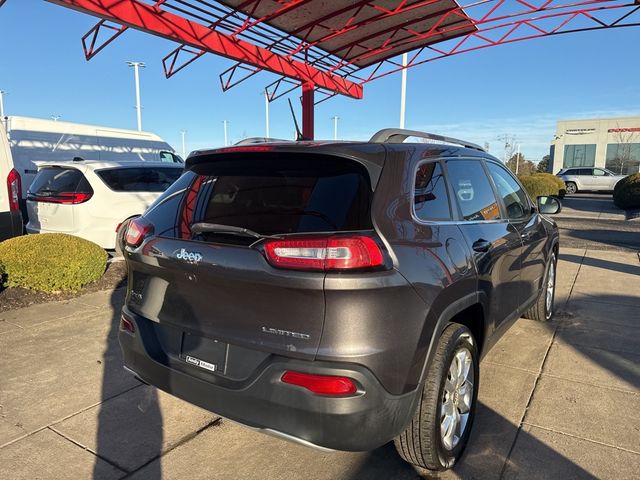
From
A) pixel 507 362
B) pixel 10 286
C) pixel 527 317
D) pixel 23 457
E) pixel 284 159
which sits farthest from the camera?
pixel 10 286

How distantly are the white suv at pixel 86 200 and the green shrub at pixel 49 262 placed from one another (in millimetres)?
1114

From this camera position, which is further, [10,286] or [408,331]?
[10,286]

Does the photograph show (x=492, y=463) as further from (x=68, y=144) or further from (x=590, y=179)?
(x=590, y=179)

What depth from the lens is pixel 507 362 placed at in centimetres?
396

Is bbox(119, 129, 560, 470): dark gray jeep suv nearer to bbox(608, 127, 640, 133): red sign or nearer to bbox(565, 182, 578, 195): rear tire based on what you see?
bbox(565, 182, 578, 195): rear tire

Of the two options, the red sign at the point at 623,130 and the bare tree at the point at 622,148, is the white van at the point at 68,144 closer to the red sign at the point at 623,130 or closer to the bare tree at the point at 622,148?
the bare tree at the point at 622,148

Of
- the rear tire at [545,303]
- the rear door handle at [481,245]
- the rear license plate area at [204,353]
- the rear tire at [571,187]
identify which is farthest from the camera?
the rear tire at [571,187]

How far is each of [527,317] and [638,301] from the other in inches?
73.6

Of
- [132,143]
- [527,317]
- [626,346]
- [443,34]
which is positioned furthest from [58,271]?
[443,34]

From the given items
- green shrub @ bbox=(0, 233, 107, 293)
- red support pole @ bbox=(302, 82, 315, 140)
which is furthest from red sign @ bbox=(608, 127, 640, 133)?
green shrub @ bbox=(0, 233, 107, 293)

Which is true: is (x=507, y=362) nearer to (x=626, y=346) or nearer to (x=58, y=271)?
(x=626, y=346)

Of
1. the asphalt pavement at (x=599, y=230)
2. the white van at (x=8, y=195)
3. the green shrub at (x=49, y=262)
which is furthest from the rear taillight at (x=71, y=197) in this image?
the asphalt pavement at (x=599, y=230)

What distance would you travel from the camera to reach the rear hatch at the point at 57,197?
7.07m

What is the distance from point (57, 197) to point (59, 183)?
24 cm
